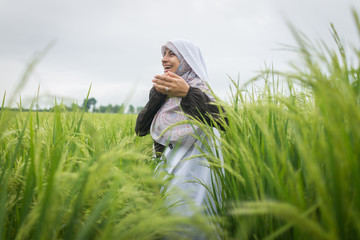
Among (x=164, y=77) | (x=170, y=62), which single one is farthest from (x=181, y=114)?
(x=170, y=62)

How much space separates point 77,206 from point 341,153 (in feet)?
2.01

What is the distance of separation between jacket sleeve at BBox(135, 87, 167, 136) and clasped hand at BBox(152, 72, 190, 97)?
13 cm

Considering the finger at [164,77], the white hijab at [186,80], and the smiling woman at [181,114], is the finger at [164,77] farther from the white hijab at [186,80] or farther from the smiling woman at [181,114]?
the white hijab at [186,80]

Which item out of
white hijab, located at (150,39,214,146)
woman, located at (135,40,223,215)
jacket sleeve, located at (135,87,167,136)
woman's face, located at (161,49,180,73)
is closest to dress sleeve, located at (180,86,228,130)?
woman, located at (135,40,223,215)

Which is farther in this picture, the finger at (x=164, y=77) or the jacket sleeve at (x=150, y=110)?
the jacket sleeve at (x=150, y=110)

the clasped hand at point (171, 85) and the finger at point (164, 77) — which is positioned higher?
the finger at point (164, 77)

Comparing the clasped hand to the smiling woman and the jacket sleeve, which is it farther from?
the jacket sleeve

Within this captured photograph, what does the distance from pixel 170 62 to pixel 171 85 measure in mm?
526

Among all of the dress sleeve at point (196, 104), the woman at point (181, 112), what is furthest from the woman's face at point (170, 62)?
the dress sleeve at point (196, 104)

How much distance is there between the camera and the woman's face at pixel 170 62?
2.12 m

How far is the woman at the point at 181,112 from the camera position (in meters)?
1.59

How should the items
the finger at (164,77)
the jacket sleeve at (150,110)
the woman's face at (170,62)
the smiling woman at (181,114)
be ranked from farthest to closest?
the woman's face at (170,62) < the jacket sleeve at (150,110) < the finger at (164,77) < the smiling woman at (181,114)

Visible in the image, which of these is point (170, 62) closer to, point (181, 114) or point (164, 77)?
point (164, 77)

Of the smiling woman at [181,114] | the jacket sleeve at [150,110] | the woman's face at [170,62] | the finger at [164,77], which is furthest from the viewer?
the woman's face at [170,62]
